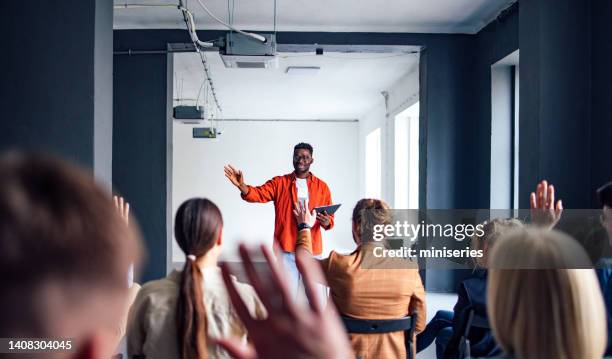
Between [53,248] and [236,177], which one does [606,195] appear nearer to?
[53,248]

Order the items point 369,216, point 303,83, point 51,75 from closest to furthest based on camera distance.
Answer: point 369,216, point 51,75, point 303,83

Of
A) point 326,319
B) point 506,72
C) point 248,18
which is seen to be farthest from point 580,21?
point 326,319

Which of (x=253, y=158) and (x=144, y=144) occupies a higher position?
(x=253, y=158)

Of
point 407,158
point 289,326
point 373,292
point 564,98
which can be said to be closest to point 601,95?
point 564,98

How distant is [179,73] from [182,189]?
5.59 m

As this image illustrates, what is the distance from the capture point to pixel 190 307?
5.47ft

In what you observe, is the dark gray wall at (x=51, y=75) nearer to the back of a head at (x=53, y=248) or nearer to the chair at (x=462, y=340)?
the chair at (x=462, y=340)

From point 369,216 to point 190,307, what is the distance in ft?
3.78

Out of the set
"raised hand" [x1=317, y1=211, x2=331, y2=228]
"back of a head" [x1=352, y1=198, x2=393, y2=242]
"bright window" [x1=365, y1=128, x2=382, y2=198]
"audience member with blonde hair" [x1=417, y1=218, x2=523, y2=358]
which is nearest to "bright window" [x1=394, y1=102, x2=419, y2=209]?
"bright window" [x1=365, y1=128, x2=382, y2=198]

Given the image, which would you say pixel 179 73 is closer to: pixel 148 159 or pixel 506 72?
pixel 148 159

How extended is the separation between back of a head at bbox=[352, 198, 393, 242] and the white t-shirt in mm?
1868

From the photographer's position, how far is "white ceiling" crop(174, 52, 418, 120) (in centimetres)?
843

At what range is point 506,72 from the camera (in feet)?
20.3

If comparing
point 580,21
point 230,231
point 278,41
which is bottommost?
point 230,231
